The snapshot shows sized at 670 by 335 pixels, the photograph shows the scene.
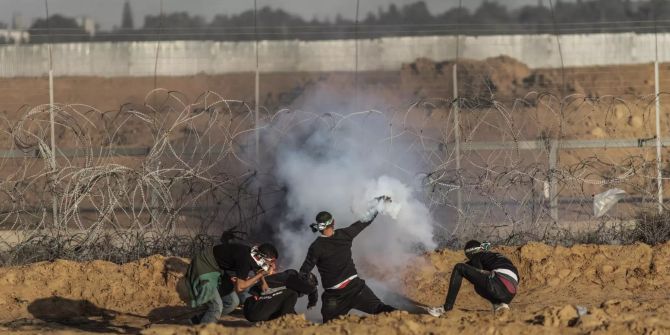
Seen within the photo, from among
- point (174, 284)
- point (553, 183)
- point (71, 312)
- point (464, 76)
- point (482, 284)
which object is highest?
point (464, 76)

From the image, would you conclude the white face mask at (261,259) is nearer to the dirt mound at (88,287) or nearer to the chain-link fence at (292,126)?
the dirt mound at (88,287)

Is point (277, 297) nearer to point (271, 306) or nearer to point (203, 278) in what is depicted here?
point (271, 306)

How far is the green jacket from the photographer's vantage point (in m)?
12.0

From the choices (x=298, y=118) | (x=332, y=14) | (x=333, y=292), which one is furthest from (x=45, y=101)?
(x=333, y=292)

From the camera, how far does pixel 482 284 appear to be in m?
12.5

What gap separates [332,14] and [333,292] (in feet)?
35.5

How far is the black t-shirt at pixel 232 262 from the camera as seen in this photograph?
11.9 m

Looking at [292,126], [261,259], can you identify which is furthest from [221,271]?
[292,126]

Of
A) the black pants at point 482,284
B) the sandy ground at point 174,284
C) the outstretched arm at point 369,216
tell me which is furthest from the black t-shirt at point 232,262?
the black pants at point 482,284

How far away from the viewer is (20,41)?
67.8ft

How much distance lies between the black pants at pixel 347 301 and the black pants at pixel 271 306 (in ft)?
1.48

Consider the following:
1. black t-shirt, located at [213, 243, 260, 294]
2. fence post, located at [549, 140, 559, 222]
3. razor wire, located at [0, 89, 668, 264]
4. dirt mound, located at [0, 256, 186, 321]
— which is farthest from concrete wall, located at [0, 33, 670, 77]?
black t-shirt, located at [213, 243, 260, 294]

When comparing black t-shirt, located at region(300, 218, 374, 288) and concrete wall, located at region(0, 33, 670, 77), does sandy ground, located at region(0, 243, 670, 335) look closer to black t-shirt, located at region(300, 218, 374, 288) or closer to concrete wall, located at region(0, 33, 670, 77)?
black t-shirt, located at region(300, 218, 374, 288)

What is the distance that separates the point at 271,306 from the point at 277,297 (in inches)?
4.7
